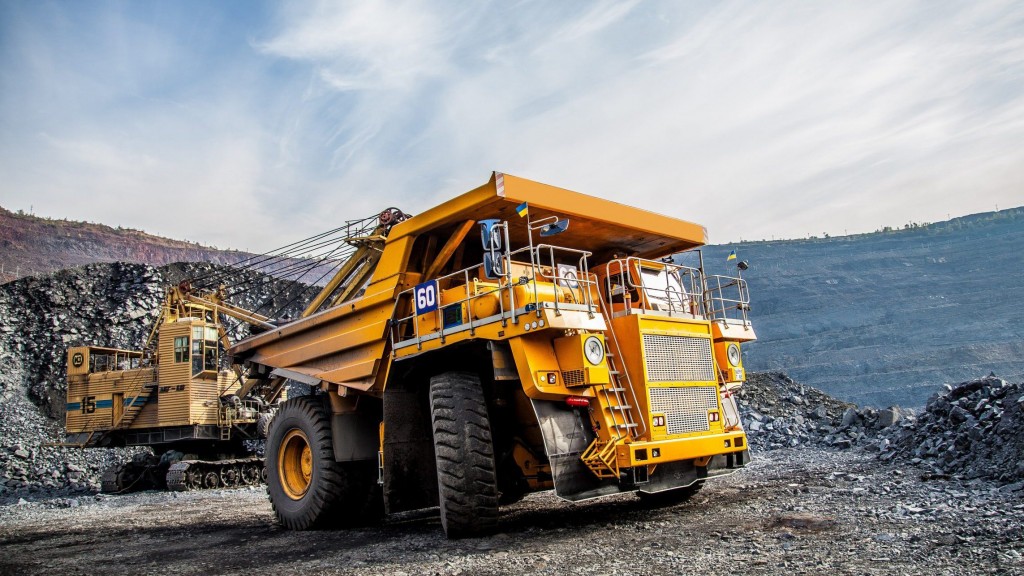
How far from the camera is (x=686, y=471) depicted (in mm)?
7039

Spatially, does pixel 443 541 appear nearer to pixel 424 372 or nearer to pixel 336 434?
pixel 424 372

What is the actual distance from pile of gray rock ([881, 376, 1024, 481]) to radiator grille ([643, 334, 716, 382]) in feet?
10.5

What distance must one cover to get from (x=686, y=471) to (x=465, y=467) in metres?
2.22

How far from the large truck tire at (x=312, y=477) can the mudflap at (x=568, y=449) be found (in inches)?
131

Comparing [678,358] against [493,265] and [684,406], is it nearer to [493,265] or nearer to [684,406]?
[684,406]

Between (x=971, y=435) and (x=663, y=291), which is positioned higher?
(x=663, y=291)

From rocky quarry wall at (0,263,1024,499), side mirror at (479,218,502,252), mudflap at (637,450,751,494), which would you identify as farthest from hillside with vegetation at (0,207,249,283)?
mudflap at (637,450,751,494)

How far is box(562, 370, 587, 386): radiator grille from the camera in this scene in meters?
6.48

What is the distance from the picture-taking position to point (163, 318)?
1905 centimetres

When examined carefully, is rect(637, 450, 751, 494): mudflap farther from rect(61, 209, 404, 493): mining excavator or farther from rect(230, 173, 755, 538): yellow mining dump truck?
rect(61, 209, 404, 493): mining excavator

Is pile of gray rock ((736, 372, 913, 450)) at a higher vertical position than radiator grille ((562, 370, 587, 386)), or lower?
lower

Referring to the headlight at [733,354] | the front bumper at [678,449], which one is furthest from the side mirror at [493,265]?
the headlight at [733,354]

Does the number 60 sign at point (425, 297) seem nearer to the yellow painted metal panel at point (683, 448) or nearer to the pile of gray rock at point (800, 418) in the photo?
the yellow painted metal panel at point (683, 448)

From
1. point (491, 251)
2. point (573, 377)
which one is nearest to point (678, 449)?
point (573, 377)
